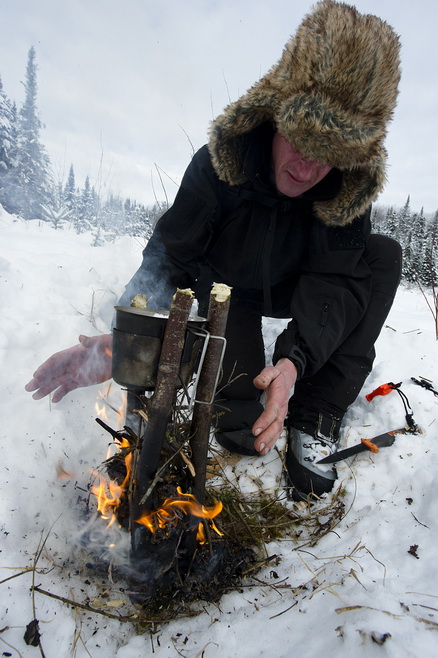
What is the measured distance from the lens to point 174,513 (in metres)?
1.34

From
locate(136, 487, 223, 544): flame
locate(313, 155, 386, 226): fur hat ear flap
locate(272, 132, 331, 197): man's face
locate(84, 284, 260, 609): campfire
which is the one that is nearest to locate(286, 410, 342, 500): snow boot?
locate(84, 284, 260, 609): campfire

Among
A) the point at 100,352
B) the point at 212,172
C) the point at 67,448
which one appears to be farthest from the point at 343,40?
the point at 67,448

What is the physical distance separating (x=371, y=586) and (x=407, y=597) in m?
0.12

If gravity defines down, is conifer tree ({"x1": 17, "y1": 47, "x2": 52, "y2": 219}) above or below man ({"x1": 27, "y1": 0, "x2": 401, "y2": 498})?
above

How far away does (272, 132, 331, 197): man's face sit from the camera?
200 cm

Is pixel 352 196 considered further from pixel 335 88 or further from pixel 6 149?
pixel 6 149

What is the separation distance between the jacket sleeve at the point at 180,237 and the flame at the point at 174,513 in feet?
4.23

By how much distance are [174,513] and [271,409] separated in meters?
0.55

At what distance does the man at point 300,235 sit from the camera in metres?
1.72

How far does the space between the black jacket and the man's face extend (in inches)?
3.4

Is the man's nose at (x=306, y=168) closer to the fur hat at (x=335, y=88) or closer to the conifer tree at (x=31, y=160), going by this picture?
the fur hat at (x=335, y=88)

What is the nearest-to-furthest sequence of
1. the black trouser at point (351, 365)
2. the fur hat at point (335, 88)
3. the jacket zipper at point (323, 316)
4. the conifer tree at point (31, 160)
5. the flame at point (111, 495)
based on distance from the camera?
the flame at point (111, 495) → the fur hat at point (335, 88) → the jacket zipper at point (323, 316) → the black trouser at point (351, 365) → the conifer tree at point (31, 160)

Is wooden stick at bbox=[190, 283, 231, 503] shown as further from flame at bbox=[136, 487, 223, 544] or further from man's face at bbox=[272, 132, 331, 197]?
man's face at bbox=[272, 132, 331, 197]

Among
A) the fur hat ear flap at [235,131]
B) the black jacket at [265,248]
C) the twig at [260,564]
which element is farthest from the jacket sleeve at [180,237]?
the twig at [260,564]
